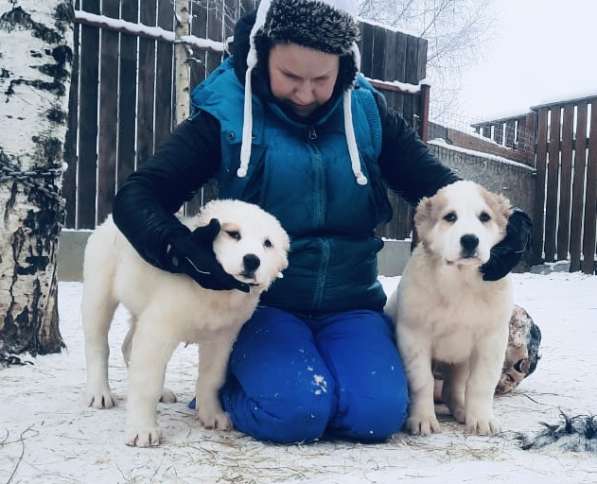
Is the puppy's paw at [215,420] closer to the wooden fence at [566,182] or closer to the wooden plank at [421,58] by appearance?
the wooden plank at [421,58]

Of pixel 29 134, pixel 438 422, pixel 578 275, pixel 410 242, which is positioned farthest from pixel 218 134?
pixel 578 275

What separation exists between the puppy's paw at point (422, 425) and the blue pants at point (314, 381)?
9 centimetres

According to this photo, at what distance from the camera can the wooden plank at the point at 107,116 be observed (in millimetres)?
5824

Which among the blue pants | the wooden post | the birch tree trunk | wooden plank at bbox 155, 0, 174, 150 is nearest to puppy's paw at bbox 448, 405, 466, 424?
the blue pants

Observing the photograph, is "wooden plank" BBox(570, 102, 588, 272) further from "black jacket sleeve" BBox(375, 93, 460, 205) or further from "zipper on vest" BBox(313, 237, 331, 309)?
"zipper on vest" BBox(313, 237, 331, 309)

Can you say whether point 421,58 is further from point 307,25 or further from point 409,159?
point 307,25

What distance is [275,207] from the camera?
8.82ft

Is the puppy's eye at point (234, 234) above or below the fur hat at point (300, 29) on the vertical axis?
below

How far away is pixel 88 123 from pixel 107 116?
0.57 ft

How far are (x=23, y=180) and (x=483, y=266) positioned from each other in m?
2.08

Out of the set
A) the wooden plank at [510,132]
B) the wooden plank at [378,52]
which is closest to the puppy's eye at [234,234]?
the wooden plank at [378,52]

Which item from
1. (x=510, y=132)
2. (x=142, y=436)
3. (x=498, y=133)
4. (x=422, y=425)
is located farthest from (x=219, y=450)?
(x=498, y=133)

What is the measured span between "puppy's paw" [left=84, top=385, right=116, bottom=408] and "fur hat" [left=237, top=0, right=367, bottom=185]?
3.21 ft

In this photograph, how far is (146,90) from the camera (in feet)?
19.9
